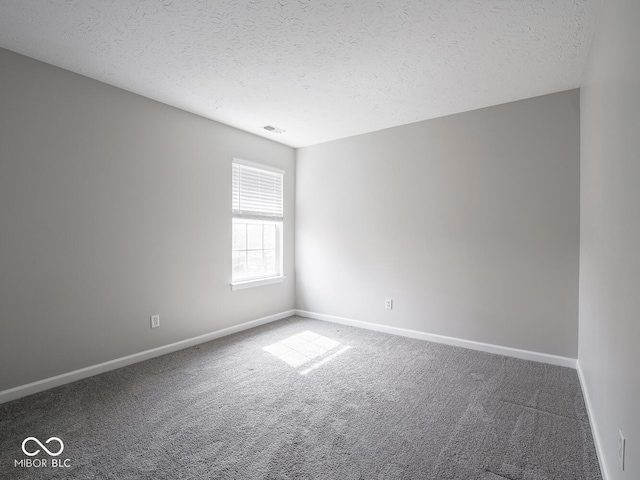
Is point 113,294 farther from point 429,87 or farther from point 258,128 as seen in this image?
point 429,87

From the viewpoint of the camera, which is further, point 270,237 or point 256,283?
point 270,237

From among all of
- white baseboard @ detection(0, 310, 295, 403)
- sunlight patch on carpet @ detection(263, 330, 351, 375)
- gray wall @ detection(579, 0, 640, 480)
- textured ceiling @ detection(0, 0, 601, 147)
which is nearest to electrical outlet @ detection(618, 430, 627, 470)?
gray wall @ detection(579, 0, 640, 480)

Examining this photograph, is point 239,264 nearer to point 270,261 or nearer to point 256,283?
point 256,283

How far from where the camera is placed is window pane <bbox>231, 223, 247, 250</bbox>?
424 cm

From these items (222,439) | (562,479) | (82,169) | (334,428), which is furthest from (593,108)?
(82,169)

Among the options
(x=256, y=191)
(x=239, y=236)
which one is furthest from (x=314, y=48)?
(x=239, y=236)

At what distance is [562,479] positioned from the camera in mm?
1691

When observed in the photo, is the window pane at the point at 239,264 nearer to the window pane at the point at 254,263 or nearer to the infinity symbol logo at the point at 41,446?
the window pane at the point at 254,263

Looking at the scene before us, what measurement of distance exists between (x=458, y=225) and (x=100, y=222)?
3566 mm

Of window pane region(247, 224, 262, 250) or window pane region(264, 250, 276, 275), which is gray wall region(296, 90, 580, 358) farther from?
window pane region(247, 224, 262, 250)

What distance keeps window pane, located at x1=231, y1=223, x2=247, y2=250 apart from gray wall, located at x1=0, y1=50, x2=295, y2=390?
6.6 inches

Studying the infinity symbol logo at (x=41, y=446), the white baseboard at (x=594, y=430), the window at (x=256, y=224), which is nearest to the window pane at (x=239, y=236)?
the window at (x=256, y=224)

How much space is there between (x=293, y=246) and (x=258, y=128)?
1808 millimetres

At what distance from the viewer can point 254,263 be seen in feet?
14.9
